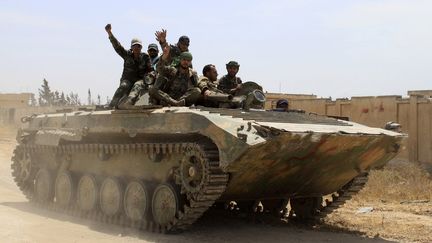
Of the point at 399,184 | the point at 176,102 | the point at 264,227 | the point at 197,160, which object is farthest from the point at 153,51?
the point at 399,184

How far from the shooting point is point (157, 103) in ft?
30.0

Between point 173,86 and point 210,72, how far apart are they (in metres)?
1.02

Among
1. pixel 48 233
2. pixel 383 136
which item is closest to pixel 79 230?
pixel 48 233

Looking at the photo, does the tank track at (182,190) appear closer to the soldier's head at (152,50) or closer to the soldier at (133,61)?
Answer: the soldier at (133,61)

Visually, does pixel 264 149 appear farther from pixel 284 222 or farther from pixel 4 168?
pixel 4 168

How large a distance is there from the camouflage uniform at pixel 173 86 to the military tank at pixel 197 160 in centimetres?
38

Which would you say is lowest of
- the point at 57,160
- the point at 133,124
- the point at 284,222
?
the point at 284,222

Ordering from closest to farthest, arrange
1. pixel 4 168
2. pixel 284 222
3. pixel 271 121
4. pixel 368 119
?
pixel 271 121 → pixel 284 222 → pixel 368 119 → pixel 4 168

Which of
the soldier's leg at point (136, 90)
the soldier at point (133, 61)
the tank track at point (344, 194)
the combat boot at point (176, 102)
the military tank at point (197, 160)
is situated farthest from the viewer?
the soldier at point (133, 61)

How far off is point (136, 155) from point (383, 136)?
384 cm

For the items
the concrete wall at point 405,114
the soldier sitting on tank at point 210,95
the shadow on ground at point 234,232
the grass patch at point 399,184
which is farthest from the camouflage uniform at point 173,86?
the concrete wall at point 405,114

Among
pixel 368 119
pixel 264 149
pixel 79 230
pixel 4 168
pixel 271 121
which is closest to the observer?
pixel 264 149

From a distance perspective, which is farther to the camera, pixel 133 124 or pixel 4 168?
pixel 4 168

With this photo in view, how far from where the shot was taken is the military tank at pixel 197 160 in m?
7.51
